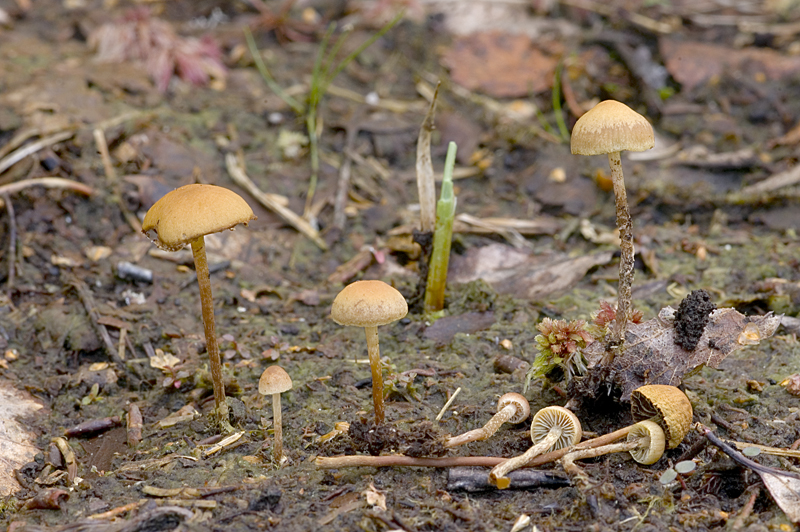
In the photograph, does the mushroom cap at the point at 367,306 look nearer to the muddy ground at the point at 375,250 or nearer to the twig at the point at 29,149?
the muddy ground at the point at 375,250

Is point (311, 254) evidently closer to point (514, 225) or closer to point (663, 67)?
point (514, 225)

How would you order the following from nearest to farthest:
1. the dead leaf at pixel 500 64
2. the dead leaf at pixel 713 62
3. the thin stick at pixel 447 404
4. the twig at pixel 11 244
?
1. the thin stick at pixel 447 404
2. the twig at pixel 11 244
3. the dead leaf at pixel 713 62
4. the dead leaf at pixel 500 64

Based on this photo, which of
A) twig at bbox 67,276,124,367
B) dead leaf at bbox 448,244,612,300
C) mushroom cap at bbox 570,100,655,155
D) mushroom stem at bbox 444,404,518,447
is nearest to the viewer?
mushroom cap at bbox 570,100,655,155

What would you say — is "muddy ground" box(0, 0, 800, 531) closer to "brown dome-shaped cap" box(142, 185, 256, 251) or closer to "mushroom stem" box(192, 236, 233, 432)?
"mushroom stem" box(192, 236, 233, 432)

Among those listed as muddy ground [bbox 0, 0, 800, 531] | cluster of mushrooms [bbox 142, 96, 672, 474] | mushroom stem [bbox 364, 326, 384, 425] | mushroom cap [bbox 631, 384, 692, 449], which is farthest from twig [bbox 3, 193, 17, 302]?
mushroom cap [bbox 631, 384, 692, 449]

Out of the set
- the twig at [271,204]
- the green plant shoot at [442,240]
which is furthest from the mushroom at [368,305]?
the twig at [271,204]

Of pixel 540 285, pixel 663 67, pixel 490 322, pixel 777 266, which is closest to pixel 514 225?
pixel 540 285
